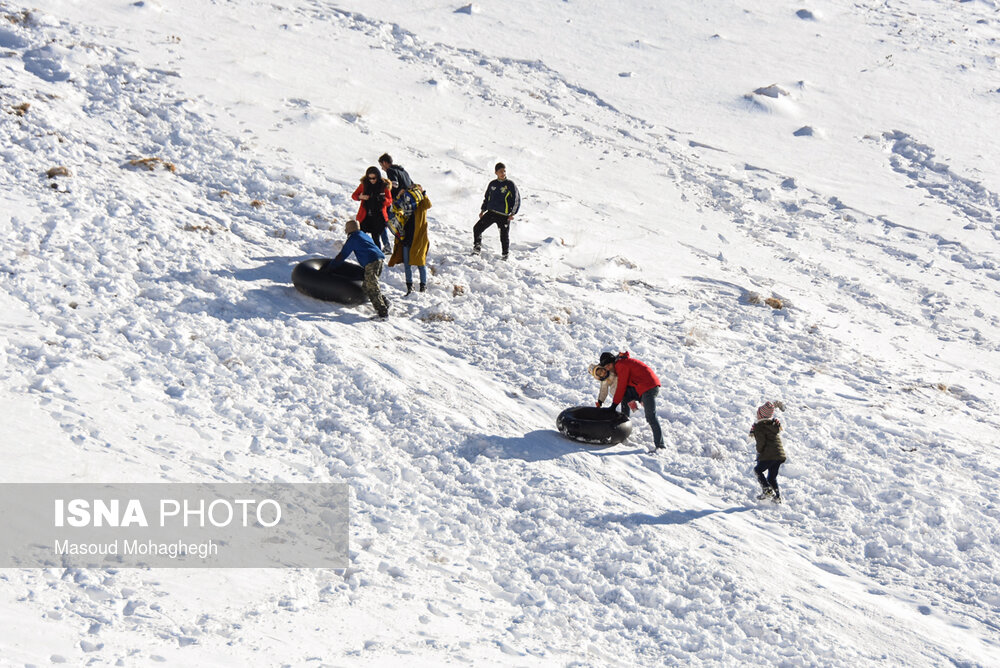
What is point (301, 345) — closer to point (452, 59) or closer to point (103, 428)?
point (103, 428)

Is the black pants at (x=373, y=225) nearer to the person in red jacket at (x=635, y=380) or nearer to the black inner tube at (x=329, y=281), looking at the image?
the black inner tube at (x=329, y=281)

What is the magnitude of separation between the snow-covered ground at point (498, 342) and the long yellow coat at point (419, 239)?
0.70 meters

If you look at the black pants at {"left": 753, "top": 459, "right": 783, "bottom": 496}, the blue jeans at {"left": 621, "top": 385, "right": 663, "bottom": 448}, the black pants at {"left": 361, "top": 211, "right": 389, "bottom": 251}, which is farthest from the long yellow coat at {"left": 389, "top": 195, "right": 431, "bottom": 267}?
the black pants at {"left": 753, "top": 459, "right": 783, "bottom": 496}

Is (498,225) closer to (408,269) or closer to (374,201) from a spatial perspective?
(408,269)

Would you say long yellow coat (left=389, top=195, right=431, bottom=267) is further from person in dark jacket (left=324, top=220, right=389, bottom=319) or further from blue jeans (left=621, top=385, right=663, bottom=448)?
blue jeans (left=621, top=385, right=663, bottom=448)

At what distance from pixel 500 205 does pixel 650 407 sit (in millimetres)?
4850

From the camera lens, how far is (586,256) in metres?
16.3

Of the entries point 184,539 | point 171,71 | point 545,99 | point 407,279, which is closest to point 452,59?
point 545,99

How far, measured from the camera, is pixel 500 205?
14.3 m

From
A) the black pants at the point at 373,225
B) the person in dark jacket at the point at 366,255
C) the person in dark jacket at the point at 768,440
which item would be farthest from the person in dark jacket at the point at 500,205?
the person in dark jacket at the point at 768,440

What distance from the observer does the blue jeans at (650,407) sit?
11.2 m

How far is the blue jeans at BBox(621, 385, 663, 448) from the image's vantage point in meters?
11.2

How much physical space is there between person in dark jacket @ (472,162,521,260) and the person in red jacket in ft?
12.8

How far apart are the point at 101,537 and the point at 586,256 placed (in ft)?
34.8
